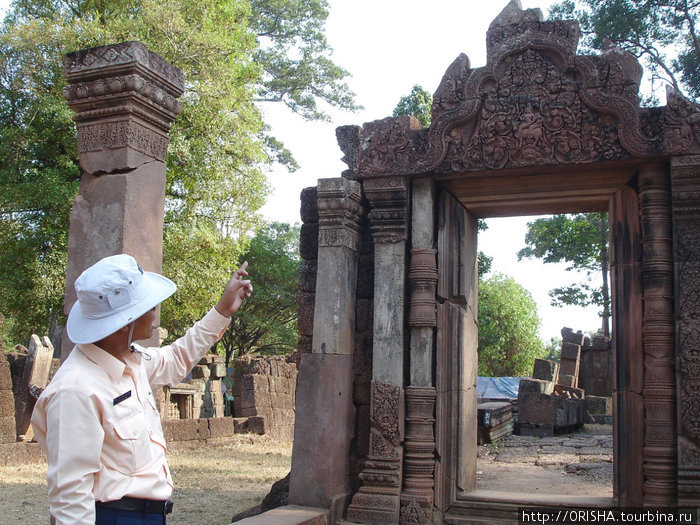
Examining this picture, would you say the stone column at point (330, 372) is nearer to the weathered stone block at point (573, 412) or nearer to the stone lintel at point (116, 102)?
the stone lintel at point (116, 102)

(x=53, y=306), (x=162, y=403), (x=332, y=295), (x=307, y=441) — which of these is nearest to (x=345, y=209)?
(x=332, y=295)

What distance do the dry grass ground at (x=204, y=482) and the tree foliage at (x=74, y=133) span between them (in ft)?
17.7

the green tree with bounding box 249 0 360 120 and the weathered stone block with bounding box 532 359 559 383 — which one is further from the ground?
the green tree with bounding box 249 0 360 120

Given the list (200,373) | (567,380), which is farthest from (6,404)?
(567,380)

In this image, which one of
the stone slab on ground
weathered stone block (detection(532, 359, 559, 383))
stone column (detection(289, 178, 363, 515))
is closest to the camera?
the stone slab on ground

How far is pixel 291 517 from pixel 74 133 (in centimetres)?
1381

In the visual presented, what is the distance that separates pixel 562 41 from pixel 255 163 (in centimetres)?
1382

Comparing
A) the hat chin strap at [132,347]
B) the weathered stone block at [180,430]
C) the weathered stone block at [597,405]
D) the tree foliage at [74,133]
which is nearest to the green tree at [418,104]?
the tree foliage at [74,133]

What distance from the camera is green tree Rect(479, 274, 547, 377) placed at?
3197 cm

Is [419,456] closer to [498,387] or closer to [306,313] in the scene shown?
[306,313]

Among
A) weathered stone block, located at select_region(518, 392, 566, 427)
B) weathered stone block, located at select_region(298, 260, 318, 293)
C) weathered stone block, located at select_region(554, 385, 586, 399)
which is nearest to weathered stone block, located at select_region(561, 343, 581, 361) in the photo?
weathered stone block, located at select_region(554, 385, 586, 399)

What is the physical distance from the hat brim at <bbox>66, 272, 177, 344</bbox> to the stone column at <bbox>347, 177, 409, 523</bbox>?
322 cm

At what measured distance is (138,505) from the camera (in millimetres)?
2266

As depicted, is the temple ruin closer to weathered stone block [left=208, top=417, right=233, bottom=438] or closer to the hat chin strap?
the hat chin strap
